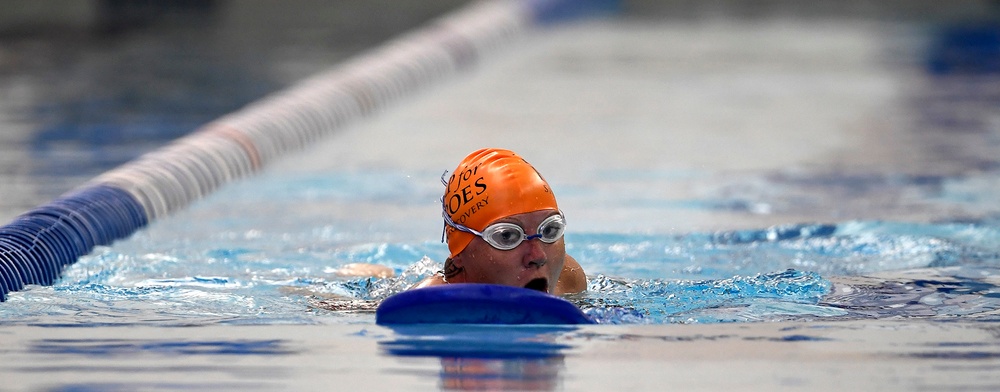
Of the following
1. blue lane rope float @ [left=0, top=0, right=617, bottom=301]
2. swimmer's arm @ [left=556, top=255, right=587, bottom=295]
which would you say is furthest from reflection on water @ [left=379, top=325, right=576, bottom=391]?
blue lane rope float @ [left=0, top=0, right=617, bottom=301]

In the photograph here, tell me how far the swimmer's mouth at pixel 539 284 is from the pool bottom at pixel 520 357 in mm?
143

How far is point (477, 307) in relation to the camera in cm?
322

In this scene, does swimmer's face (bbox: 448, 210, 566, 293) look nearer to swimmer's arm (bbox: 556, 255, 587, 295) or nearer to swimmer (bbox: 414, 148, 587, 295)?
swimmer (bbox: 414, 148, 587, 295)

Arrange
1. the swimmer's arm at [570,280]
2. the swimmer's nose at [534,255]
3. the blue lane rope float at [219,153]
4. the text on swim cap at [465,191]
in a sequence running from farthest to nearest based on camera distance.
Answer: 1. the blue lane rope float at [219,153]
2. the swimmer's arm at [570,280]
3. the text on swim cap at [465,191]
4. the swimmer's nose at [534,255]

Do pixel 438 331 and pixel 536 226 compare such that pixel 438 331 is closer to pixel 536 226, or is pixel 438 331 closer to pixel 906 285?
pixel 536 226

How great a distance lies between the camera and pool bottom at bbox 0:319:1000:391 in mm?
2777

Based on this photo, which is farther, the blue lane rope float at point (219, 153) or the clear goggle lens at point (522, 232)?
the blue lane rope float at point (219, 153)

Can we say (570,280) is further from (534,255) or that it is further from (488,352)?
(488,352)

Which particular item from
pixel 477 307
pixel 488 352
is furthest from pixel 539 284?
pixel 488 352

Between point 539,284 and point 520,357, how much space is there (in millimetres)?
419

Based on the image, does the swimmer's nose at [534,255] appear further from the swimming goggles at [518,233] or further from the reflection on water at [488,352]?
the reflection on water at [488,352]

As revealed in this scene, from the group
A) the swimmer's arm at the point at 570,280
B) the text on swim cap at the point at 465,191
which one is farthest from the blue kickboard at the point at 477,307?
the swimmer's arm at the point at 570,280

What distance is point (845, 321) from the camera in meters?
3.44

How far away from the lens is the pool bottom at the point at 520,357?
2.78m
